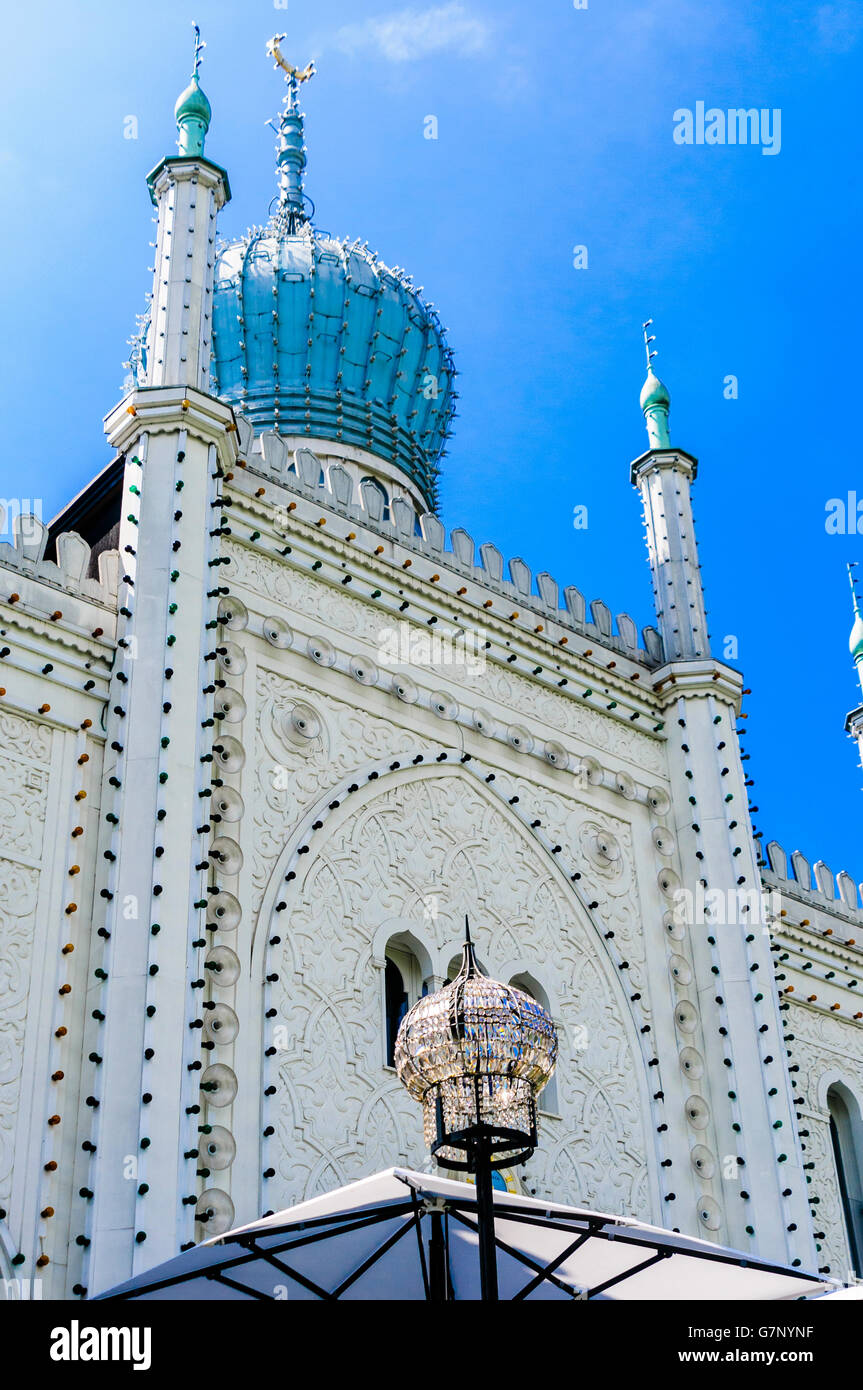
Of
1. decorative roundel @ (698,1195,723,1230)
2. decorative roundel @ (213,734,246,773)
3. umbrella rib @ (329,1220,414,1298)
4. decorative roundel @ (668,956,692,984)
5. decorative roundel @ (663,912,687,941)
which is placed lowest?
umbrella rib @ (329,1220,414,1298)

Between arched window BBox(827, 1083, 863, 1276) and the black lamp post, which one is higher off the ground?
arched window BBox(827, 1083, 863, 1276)

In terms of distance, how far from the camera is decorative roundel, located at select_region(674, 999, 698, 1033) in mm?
12977

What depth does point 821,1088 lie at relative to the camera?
14594mm

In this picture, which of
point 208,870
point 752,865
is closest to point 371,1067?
point 208,870

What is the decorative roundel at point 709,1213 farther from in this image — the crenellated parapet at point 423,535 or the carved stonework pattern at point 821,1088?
the crenellated parapet at point 423,535

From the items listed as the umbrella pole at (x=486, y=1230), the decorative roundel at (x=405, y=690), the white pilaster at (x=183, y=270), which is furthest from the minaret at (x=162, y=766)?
the umbrella pole at (x=486, y=1230)

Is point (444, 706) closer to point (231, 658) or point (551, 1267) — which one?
point (231, 658)

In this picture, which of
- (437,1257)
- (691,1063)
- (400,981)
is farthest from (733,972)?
(437,1257)

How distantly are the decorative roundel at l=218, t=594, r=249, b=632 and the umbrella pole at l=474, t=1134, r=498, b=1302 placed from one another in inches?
240

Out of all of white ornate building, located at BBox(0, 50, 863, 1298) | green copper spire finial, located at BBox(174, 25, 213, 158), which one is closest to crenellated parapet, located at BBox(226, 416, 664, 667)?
white ornate building, located at BBox(0, 50, 863, 1298)

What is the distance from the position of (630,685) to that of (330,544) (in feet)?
10.9

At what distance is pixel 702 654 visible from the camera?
1484 cm

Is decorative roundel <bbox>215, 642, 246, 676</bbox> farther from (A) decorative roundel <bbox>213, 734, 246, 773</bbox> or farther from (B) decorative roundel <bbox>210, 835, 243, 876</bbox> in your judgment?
(B) decorative roundel <bbox>210, 835, 243, 876</bbox>

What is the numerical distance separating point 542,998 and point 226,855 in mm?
2882
